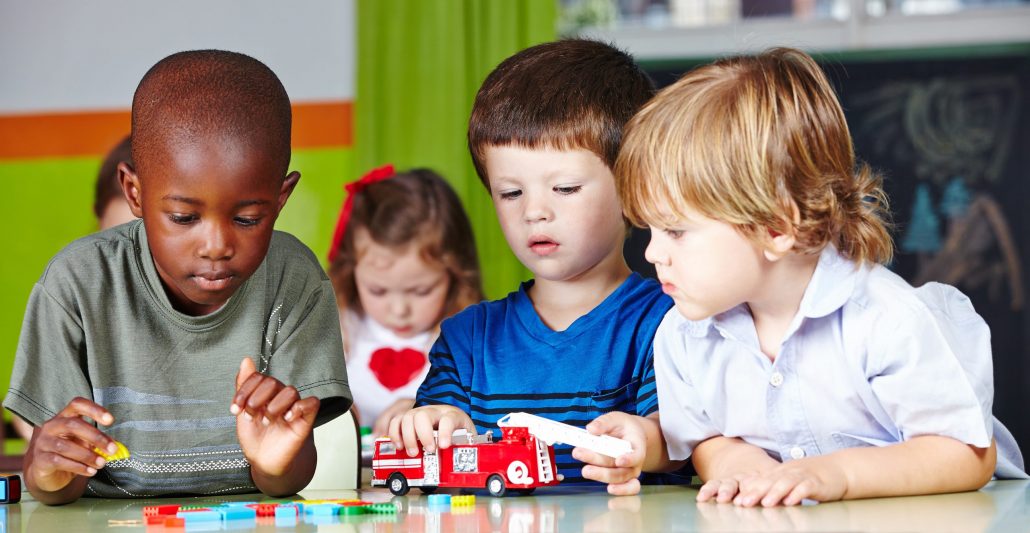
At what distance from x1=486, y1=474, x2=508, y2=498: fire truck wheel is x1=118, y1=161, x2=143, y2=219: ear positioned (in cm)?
41

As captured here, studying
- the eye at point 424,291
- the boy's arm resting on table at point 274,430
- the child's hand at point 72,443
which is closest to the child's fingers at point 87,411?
the child's hand at point 72,443

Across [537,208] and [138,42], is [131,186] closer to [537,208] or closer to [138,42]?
[537,208]

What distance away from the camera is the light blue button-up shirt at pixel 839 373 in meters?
1.06

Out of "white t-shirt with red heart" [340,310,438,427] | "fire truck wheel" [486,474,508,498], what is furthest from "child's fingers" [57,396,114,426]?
"white t-shirt with red heart" [340,310,438,427]

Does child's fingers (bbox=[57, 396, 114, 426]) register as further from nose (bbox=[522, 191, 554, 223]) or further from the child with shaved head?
nose (bbox=[522, 191, 554, 223])

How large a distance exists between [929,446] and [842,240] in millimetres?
212

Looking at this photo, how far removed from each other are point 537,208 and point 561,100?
135mm

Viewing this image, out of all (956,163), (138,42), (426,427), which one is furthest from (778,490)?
(138,42)

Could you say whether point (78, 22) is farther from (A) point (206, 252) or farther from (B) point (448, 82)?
(A) point (206, 252)

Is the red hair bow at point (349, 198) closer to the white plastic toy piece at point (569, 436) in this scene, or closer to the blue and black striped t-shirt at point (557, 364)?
the blue and black striped t-shirt at point (557, 364)

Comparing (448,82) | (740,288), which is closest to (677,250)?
(740,288)

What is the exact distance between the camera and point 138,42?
3.81 meters

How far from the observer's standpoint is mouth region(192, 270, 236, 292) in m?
1.06

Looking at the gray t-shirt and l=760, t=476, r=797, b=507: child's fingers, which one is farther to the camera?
the gray t-shirt
